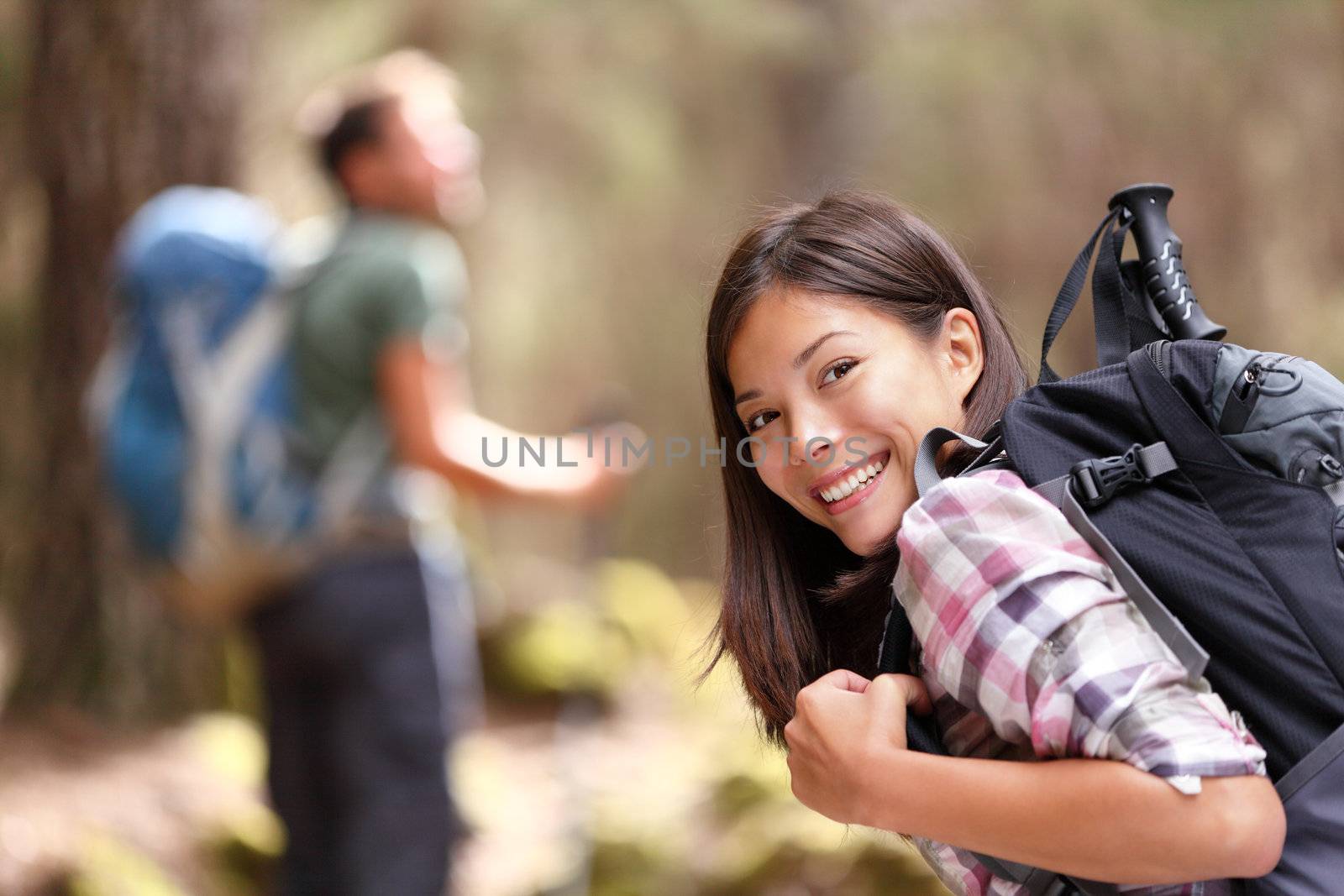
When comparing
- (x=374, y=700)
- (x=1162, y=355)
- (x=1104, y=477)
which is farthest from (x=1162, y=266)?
(x=374, y=700)

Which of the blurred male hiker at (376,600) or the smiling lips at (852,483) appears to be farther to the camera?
the blurred male hiker at (376,600)

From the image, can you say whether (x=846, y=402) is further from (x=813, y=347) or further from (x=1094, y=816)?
(x=1094, y=816)

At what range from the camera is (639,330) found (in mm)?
8406

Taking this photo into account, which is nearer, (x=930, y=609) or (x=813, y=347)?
(x=930, y=609)

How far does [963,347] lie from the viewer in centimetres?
136

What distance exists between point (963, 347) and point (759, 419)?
24 centimetres

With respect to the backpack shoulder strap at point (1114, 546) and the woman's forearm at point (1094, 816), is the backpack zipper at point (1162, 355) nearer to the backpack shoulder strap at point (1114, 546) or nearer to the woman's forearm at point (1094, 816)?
the backpack shoulder strap at point (1114, 546)

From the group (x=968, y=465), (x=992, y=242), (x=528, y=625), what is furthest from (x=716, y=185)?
(x=968, y=465)

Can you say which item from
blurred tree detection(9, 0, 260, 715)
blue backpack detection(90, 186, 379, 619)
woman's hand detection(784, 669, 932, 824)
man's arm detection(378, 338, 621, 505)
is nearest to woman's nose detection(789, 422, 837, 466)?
woman's hand detection(784, 669, 932, 824)

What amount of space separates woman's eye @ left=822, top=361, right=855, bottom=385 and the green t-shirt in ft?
5.28

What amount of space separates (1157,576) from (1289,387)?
199mm

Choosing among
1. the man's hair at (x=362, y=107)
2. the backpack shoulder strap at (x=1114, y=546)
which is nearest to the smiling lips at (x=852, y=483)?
the backpack shoulder strap at (x=1114, y=546)

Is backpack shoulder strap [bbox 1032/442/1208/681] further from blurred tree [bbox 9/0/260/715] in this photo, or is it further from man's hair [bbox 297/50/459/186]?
blurred tree [bbox 9/0/260/715]

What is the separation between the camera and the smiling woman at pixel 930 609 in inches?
38.3
